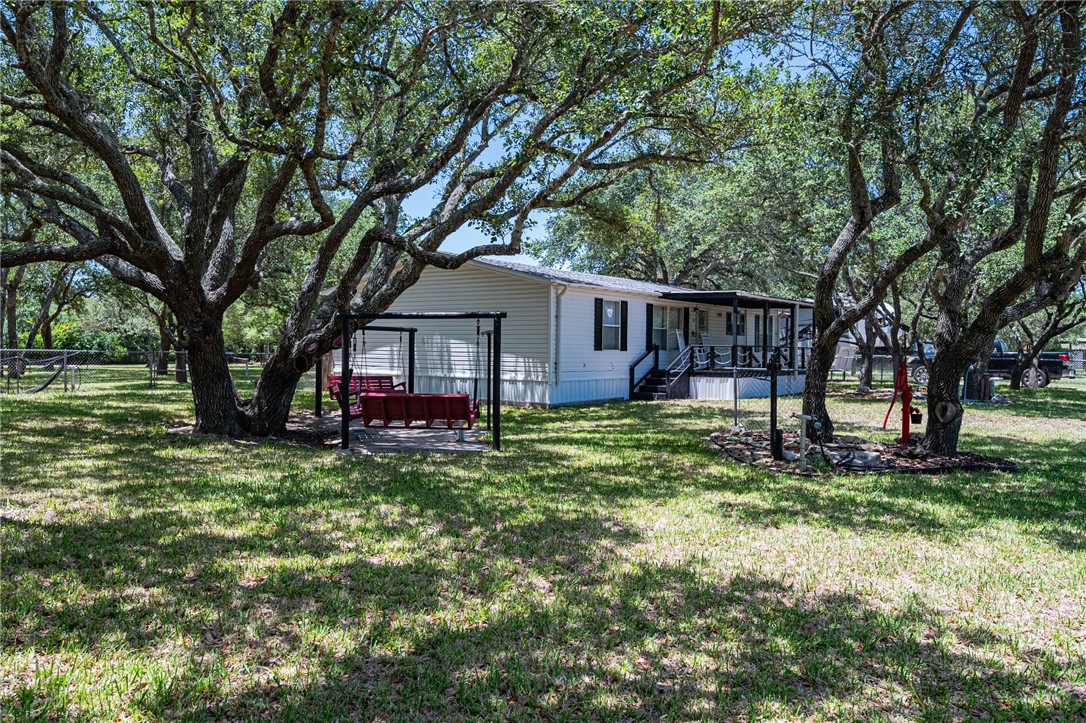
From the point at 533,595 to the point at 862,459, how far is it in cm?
654

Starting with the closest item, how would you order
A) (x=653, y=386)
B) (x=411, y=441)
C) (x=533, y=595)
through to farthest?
(x=533, y=595) < (x=411, y=441) < (x=653, y=386)

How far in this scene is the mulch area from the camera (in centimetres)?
949

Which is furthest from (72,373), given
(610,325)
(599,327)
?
(610,325)

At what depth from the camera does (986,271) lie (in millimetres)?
21109

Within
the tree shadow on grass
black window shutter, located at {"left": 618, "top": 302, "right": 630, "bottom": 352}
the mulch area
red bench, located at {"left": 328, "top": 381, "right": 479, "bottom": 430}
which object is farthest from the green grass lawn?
black window shutter, located at {"left": 618, "top": 302, "right": 630, "bottom": 352}

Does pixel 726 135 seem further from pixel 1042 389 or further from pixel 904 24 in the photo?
pixel 1042 389

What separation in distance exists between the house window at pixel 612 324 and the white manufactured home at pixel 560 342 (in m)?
0.03

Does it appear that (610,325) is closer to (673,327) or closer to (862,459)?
(673,327)

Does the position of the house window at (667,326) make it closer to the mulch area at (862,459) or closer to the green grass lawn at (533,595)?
the mulch area at (862,459)

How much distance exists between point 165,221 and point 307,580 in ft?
75.0

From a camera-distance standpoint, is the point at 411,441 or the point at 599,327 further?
the point at 599,327

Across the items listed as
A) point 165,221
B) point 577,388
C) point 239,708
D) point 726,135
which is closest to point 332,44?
point 726,135

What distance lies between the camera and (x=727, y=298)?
2192 centimetres

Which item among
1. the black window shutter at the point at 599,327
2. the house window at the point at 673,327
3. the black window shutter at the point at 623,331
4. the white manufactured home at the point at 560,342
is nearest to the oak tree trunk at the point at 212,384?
the white manufactured home at the point at 560,342
